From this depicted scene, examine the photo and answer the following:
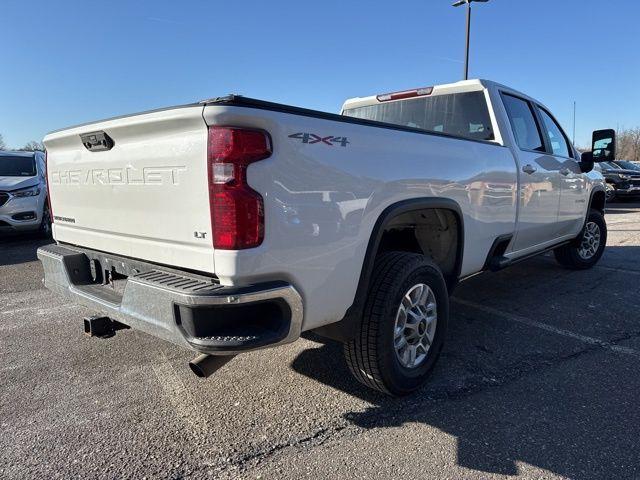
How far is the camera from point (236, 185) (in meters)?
2.08

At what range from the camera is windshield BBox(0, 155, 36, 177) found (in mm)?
9375

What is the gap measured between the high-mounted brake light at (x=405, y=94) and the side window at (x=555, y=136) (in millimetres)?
1379

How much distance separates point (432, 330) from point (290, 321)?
1.30 m

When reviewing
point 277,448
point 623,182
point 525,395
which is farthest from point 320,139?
point 623,182

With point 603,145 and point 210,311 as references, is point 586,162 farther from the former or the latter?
point 210,311

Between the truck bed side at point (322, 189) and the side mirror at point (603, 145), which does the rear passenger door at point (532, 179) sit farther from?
the truck bed side at point (322, 189)

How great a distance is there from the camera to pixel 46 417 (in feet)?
9.16

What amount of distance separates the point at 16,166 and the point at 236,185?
9375 millimetres

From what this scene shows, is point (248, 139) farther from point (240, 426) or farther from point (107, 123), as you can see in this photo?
point (240, 426)

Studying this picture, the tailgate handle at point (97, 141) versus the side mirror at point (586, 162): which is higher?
the tailgate handle at point (97, 141)

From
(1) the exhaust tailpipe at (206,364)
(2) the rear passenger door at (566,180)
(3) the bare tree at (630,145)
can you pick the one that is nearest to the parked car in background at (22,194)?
(1) the exhaust tailpipe at (206,364)

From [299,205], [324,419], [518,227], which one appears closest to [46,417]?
[324,419]

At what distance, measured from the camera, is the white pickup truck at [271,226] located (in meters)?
2.12

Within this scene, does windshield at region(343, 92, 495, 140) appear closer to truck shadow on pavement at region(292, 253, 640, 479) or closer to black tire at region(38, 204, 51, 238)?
truck shadow on pavement at region(292, 253, 640, 479)
